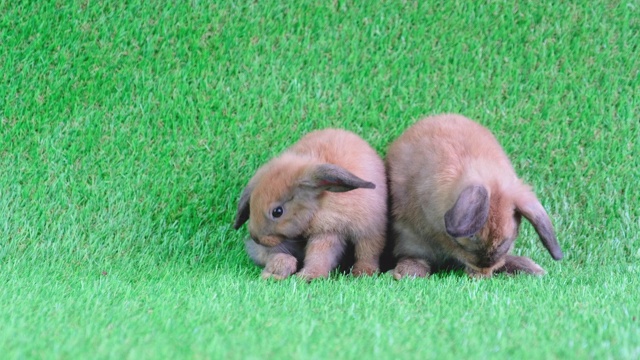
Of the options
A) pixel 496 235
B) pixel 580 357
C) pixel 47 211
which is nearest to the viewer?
pixel 580 357

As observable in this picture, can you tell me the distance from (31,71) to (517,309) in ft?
12.2

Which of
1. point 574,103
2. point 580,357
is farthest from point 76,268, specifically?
point 574,103

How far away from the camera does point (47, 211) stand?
549cm

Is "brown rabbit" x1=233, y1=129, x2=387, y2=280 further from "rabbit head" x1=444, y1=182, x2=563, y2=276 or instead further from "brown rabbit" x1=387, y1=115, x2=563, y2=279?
"rabbit head" x1=444, y1=182, x2=563, y2=276

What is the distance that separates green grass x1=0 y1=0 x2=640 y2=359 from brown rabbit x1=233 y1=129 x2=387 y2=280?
0.82 ft

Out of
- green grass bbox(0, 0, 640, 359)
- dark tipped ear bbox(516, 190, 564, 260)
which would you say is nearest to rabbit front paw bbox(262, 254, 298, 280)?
green grass bbox(0, 0, 640, 359)

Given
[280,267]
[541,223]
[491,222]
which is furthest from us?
[280,267]

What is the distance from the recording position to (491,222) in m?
4.79

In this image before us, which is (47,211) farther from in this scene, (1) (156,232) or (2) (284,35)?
(2) (284,35)

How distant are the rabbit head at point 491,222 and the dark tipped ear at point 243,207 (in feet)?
4.22

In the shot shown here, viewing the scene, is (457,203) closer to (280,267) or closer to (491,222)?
(491,222)

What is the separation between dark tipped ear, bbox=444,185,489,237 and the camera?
15.0ft

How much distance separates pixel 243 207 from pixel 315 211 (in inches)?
19.0

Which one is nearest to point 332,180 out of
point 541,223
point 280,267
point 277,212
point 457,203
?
point 277,212
